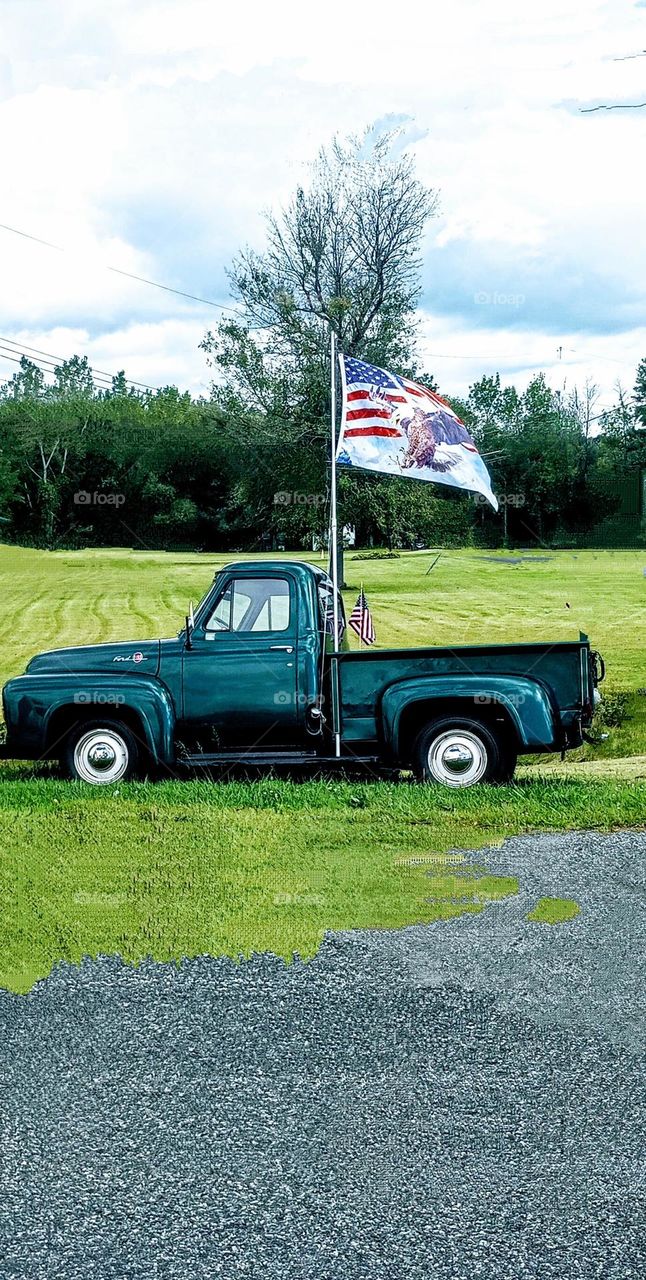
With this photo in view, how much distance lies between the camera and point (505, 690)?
838 centimetres

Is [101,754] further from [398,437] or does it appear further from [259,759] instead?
[398,437]

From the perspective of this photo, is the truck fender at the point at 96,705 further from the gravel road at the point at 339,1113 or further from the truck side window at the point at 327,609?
the gravel road at the point at 339,1113

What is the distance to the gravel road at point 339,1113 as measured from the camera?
338cm

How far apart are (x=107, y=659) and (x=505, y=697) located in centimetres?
332

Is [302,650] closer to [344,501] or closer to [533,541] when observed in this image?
[344,501]

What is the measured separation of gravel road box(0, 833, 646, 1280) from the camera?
133 inches

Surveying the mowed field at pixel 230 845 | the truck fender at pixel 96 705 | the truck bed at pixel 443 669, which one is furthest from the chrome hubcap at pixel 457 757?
the truck fender at pixel 96 705

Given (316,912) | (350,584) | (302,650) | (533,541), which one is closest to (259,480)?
(350,584)

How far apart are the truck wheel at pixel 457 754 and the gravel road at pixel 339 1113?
9.18 feet

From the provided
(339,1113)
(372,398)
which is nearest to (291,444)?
(372,398)

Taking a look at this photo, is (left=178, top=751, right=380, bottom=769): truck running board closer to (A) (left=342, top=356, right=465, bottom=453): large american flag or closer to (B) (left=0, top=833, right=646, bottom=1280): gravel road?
(B) (left=0, top=833, right=646, bottom=1280): gravel road

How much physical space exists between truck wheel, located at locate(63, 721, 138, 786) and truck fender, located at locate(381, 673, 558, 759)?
2.23 meters

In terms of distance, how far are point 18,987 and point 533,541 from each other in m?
12.6

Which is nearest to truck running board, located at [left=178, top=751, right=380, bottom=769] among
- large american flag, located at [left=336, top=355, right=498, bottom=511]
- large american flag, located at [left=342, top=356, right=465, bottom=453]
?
large american flag, located at [left=336, top=355, right=498, bottom=511]
